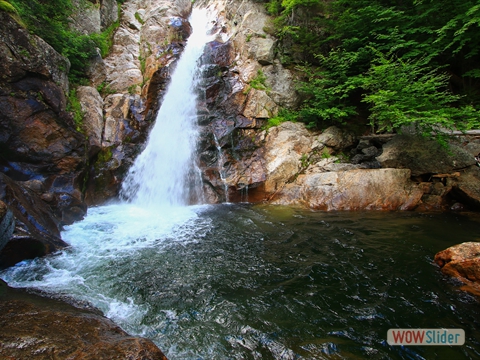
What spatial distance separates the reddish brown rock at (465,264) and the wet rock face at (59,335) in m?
4.93

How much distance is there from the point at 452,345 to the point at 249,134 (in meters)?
10.3

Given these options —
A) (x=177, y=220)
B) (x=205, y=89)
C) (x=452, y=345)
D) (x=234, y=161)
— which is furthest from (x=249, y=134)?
(x=452, y=345)

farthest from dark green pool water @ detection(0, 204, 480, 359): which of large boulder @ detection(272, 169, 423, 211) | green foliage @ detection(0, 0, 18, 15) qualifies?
green foliage @ detection(0, 0, 18, 15)

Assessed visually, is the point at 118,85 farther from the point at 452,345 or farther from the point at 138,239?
the point at 452,345

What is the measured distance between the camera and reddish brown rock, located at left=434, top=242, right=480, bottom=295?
12.6ft

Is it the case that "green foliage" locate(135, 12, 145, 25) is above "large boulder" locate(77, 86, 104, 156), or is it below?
above

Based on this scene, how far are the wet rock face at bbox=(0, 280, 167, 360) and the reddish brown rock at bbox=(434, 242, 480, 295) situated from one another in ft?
16.2

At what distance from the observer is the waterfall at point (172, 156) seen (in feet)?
34.7

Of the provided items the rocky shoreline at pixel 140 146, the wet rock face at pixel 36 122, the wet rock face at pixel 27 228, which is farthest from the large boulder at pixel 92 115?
the wet rock face at pixel 27 228

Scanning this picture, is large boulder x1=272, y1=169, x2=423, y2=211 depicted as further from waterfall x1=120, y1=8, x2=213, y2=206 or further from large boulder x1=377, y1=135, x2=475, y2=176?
waterfall x1=120, y1=8, x2=213, y2=206

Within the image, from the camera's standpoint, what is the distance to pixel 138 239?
250 inches

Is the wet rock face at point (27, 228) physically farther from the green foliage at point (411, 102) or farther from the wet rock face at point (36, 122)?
the green foliage at point (411, 102)

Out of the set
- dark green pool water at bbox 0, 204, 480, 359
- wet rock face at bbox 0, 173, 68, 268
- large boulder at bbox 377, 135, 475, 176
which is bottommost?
dark green pool water at bbox 0, 204, 480, 359

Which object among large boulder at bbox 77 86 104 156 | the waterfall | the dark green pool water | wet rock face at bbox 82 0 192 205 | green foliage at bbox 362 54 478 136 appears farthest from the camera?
the waterfall
